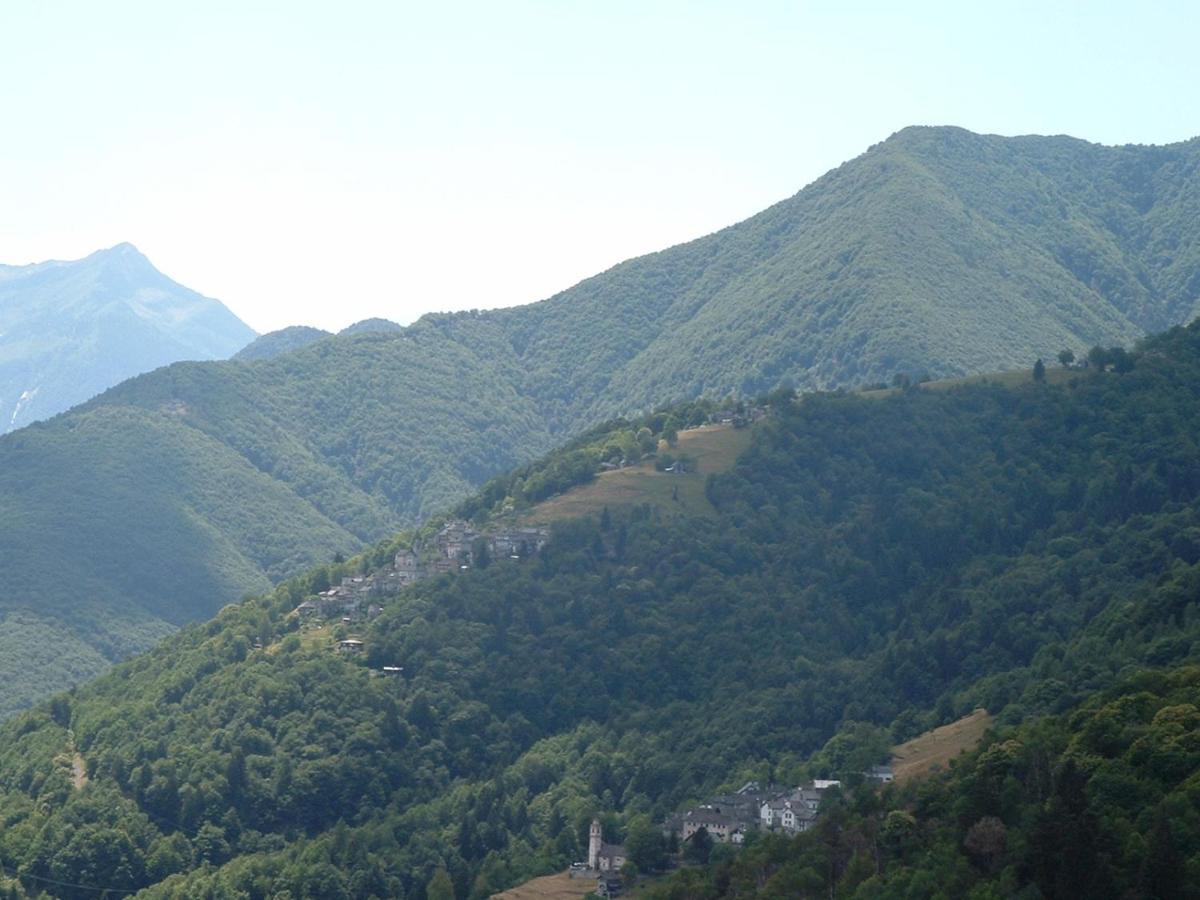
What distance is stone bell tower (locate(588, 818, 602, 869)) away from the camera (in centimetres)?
9131

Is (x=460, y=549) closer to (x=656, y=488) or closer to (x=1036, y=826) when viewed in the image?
(x=656, y=488)

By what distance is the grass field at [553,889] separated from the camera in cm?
8694

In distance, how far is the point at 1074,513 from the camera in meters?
125

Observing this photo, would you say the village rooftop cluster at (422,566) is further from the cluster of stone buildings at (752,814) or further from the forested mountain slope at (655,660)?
the cluster of stone buildings at (752,814)

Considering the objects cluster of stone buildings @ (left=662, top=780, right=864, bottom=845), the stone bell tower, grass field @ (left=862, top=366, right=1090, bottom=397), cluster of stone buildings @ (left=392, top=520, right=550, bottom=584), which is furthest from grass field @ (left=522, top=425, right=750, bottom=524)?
the stone bell tower

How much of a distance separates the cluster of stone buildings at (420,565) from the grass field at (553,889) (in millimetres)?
44351

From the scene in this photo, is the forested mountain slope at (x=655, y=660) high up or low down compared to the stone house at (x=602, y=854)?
up

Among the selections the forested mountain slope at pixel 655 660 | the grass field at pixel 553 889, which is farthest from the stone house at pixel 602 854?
the forested mountain slope at pixel 655 660

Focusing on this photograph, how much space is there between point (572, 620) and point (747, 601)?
34.8ft

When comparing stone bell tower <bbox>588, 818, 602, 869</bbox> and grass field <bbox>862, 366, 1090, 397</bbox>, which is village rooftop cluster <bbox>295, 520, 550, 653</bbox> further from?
stone bell tower <bbox>588, 818, 602, 869</bbox>

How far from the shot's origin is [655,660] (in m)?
122

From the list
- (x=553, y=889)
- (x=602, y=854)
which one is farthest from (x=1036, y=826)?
(x=602, y=854)

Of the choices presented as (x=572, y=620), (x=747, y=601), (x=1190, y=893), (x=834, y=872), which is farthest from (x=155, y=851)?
(x=1190, y=893)

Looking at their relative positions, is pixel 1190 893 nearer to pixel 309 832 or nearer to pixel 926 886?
pixel 926 886
